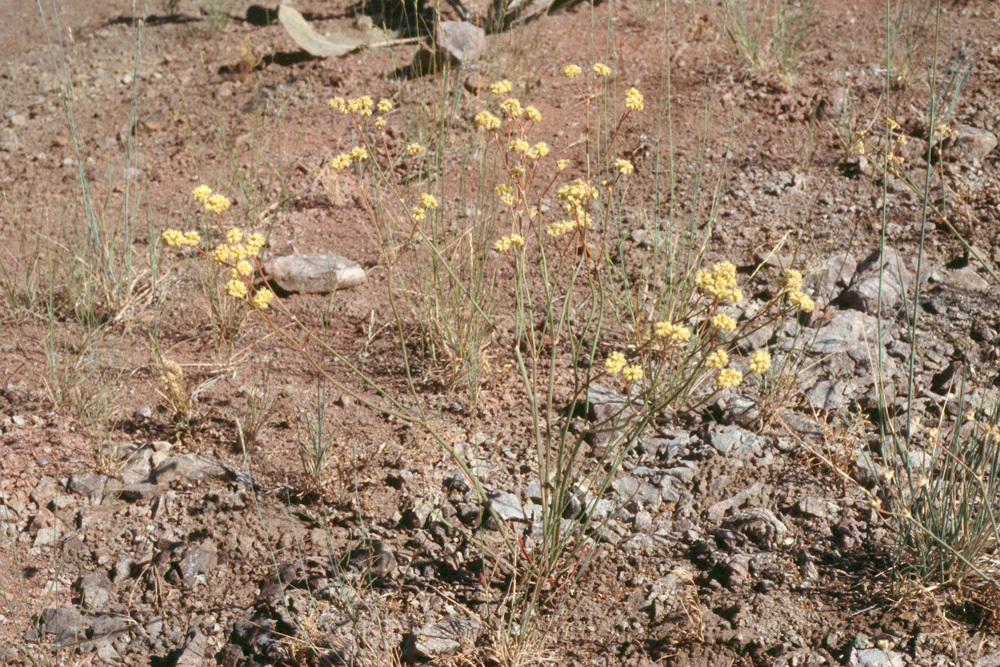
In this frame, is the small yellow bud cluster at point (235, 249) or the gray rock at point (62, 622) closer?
the small yellow bud cluster at point (235, 249)

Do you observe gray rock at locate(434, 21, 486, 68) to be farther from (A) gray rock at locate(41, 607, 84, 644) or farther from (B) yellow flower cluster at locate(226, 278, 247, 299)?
(A) gray rock at locate(41, 607, 84, 644)

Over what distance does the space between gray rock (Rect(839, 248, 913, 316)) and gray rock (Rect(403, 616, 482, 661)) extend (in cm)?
160

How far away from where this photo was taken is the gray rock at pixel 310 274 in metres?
2.89

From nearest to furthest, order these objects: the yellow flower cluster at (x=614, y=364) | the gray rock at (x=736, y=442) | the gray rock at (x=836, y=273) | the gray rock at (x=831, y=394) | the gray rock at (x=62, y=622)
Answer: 1. the yellow flower cluster at (x=614, y=364)
2. the gray rock at (x=62, y=622)
3. the gray rock at (x=736, y=442)
4. the gray rock at (x=831, y=394)
5. the gray rock at (x=836, y=273)

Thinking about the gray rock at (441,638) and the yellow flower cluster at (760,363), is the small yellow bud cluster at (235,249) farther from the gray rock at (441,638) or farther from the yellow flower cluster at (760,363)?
the yellow flower cluster at (760,363)

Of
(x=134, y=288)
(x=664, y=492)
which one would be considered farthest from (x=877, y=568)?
(x=134, y=288)

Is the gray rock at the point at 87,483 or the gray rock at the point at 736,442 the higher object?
the gray rock at the point at 736,442

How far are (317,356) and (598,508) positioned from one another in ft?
3.36

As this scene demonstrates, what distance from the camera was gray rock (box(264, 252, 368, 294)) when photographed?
114 inches

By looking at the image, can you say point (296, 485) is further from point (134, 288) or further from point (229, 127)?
point (229, 127)

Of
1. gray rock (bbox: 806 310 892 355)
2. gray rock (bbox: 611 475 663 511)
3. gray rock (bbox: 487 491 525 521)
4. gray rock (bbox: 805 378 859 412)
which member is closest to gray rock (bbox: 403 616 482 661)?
gray rock (bbox: 487 491 525 521)

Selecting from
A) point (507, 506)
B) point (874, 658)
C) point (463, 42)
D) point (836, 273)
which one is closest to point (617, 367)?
point (507, 506)

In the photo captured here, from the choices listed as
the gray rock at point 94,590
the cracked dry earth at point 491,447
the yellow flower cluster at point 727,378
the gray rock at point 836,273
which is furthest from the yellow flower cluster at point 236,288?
the gray rock at point 836,273

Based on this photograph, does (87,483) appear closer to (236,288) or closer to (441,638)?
(236,288)
